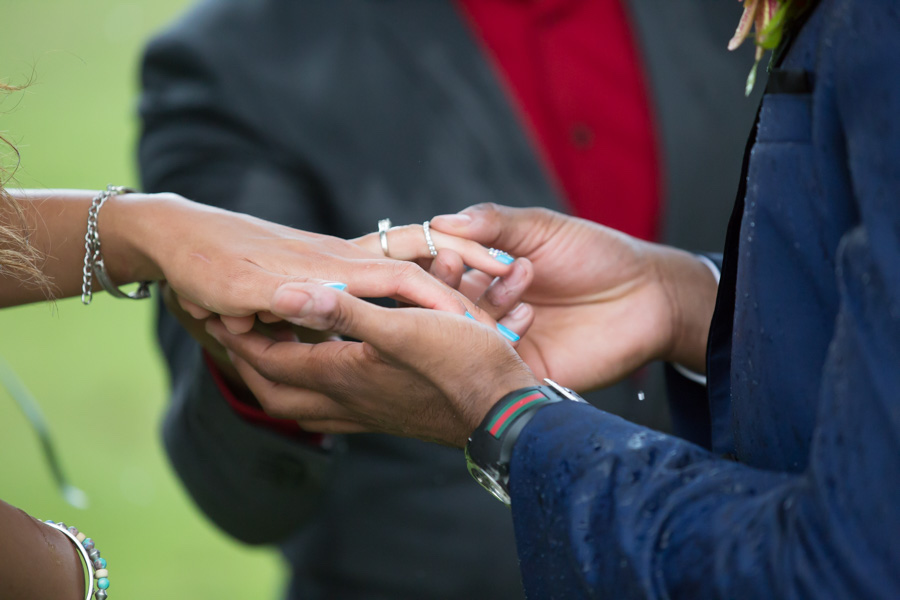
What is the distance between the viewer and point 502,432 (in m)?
0.62

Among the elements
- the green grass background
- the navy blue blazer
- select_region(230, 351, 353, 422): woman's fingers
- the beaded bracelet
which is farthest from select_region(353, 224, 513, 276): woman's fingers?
the green grass background

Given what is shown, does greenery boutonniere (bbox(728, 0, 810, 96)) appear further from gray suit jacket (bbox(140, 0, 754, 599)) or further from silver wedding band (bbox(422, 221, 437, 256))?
gray suit jacket (bbox(140, 0, 754, 599))

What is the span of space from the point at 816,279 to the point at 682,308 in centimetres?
42

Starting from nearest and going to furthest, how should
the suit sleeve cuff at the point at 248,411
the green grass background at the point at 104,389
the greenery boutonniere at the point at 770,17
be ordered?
the greenery boutonniere at the point at 770,17 → the suit sleeve cuff at the point at 248,411 → the green grass background at the point at 104,389

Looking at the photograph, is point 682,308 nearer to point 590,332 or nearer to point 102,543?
point 590,332

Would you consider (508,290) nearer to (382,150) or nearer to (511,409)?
(511,409)

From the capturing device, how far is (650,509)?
0.53m

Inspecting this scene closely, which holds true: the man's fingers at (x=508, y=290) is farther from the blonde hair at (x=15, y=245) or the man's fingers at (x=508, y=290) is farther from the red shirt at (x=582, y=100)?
the blonde hair at (x=15, y=245)

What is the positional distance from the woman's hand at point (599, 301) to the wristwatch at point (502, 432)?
0.89 feet

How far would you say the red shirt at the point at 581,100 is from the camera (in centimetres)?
119

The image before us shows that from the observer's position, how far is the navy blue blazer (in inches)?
17.3

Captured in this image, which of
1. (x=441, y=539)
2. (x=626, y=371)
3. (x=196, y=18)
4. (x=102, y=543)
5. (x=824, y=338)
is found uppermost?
(x=196, y=18)

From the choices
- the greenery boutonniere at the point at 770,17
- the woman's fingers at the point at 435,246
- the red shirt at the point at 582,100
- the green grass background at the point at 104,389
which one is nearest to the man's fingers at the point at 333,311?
the woman's fingers at the point at 435,246

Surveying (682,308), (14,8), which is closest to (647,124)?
(682,308)
